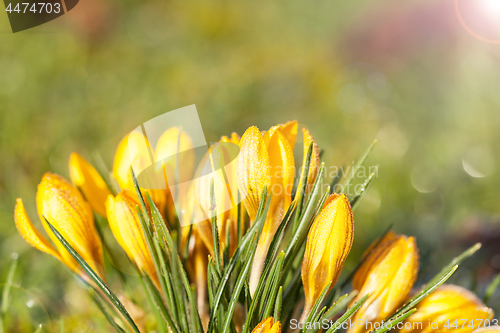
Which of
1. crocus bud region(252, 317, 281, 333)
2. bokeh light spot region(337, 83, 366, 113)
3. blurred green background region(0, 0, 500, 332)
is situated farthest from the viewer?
bokeh light spot region(337, 83, 366, 113)

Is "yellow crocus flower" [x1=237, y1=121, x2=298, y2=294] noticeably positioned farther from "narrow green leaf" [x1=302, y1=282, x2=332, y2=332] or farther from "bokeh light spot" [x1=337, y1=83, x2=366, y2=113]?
"bokeh light spot" [x1=337, y1=83, x2=366, y2=113]

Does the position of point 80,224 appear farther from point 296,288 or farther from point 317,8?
point 317,8

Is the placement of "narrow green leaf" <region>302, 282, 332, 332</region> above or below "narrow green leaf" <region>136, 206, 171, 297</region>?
below

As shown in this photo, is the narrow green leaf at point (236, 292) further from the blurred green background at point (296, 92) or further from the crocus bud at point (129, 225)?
the blurred green background at point (296, 92)

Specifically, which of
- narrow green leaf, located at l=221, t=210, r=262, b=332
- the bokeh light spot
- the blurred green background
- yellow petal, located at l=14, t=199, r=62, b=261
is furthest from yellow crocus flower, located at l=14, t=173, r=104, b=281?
the bokeh light spot

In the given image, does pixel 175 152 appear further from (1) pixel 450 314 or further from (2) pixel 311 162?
(1) pixel 450 314

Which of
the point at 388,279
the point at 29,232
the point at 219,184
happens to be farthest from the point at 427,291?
the point at 29,232
